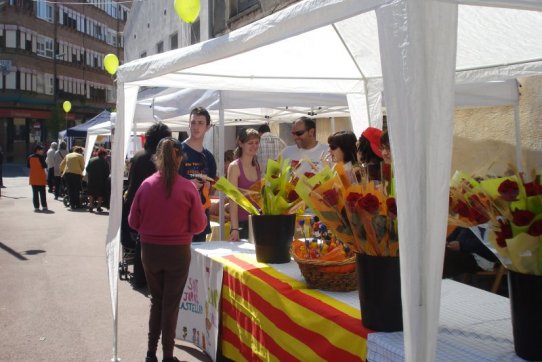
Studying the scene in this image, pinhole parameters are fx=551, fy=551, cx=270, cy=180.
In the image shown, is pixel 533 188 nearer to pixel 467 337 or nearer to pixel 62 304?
pixel 467 337

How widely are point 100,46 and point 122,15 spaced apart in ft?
19.9

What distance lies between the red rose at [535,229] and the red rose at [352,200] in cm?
63

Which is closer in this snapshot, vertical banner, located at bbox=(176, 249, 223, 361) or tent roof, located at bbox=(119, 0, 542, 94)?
tent roof, located at bbox=(119, 0, 542, 94)

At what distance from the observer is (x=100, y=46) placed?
52594 millimetres

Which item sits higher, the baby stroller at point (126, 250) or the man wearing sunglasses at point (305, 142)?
the man wearing sunglasses at point (305, 142)

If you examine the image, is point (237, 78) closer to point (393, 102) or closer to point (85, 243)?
point (393, 102)

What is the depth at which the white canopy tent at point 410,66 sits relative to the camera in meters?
1.81

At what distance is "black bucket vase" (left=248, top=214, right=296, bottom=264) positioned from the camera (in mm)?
3385

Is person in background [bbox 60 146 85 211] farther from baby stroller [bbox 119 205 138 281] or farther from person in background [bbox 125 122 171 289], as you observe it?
person in background [bbox 125 122 171 289]

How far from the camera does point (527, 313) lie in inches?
74.6

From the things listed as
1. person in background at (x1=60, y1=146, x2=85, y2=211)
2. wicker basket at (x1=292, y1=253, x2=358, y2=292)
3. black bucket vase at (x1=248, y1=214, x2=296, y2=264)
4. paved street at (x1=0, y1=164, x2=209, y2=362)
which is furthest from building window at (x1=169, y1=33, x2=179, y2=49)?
wicker basket at (x1=292, y1=253, x2=358, y2=292)

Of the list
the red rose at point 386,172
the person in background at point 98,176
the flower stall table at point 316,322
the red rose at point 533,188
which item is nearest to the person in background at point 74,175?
the person in background at point 98,176

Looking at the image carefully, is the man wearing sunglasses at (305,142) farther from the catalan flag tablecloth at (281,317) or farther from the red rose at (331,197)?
the red rose at (331,197)

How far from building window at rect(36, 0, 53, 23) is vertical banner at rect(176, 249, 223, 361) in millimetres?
45043
